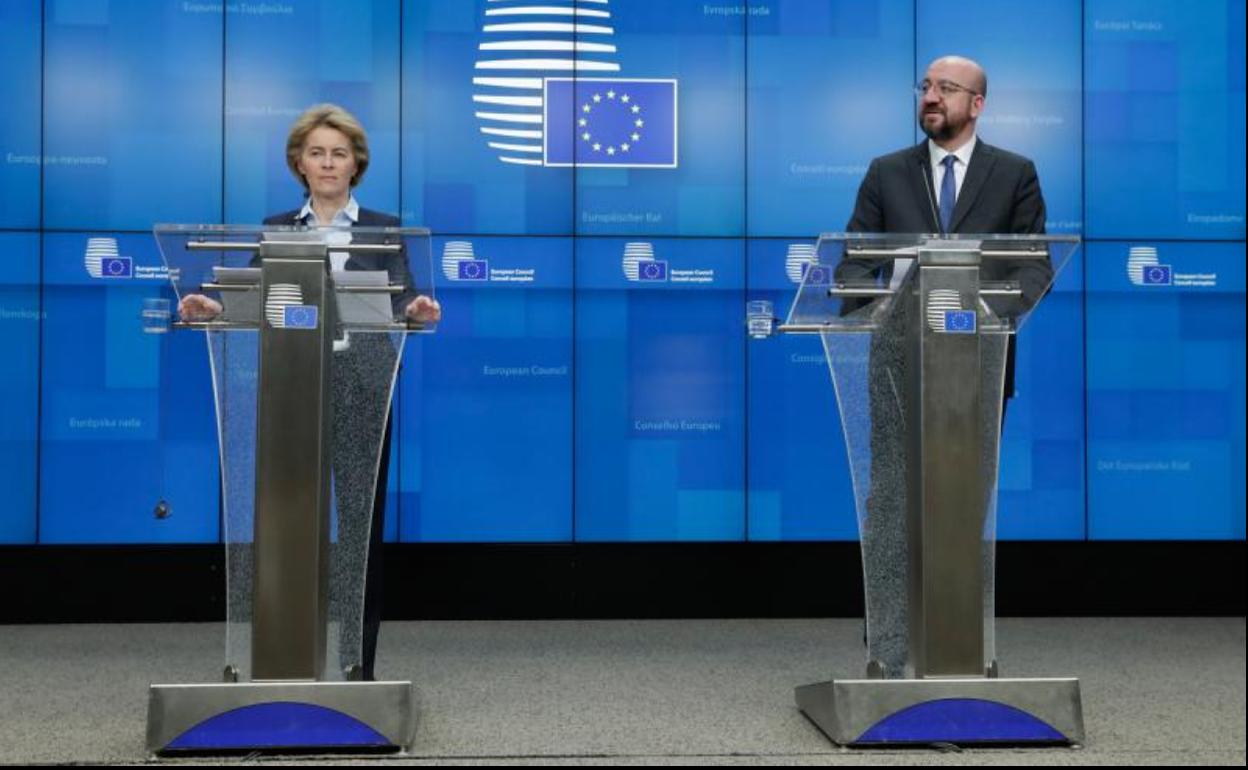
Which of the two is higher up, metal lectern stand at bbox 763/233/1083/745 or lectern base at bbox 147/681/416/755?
metal lectern stand at bbox 763/233/1083/745

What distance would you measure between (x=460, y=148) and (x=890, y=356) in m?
2.68

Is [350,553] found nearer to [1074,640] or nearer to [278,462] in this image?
[278,462]

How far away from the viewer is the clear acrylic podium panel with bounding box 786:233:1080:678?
3.11 metres

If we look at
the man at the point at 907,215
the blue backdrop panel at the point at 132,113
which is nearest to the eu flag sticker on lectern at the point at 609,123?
the blue backdrop panel at the point at 132,113

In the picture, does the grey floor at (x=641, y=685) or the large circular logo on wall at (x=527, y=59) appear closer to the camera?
the grey floor at (x=641, y=685)

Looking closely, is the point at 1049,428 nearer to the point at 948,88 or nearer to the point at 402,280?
the point at 948,88

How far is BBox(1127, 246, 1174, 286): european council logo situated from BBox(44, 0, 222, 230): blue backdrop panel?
351cm

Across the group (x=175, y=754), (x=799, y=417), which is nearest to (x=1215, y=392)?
(x=799, y=417)

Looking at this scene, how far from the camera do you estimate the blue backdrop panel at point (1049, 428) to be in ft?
18.1

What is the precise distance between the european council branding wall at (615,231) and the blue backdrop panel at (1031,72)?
0.01 meters

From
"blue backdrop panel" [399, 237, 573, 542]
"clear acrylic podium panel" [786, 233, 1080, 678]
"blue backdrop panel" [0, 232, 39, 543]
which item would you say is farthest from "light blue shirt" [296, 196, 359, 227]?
"blue backdrop panel" [0, 232, 39, 543]

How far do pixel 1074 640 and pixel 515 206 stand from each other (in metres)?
2.56

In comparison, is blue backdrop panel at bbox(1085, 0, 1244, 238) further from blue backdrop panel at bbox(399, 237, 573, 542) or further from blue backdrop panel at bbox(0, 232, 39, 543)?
blue backdrop panel at bbox(0, 232, 39, 543)

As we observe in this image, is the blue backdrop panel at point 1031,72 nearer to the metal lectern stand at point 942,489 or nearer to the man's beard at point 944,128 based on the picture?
the man's beard at point 944,128
